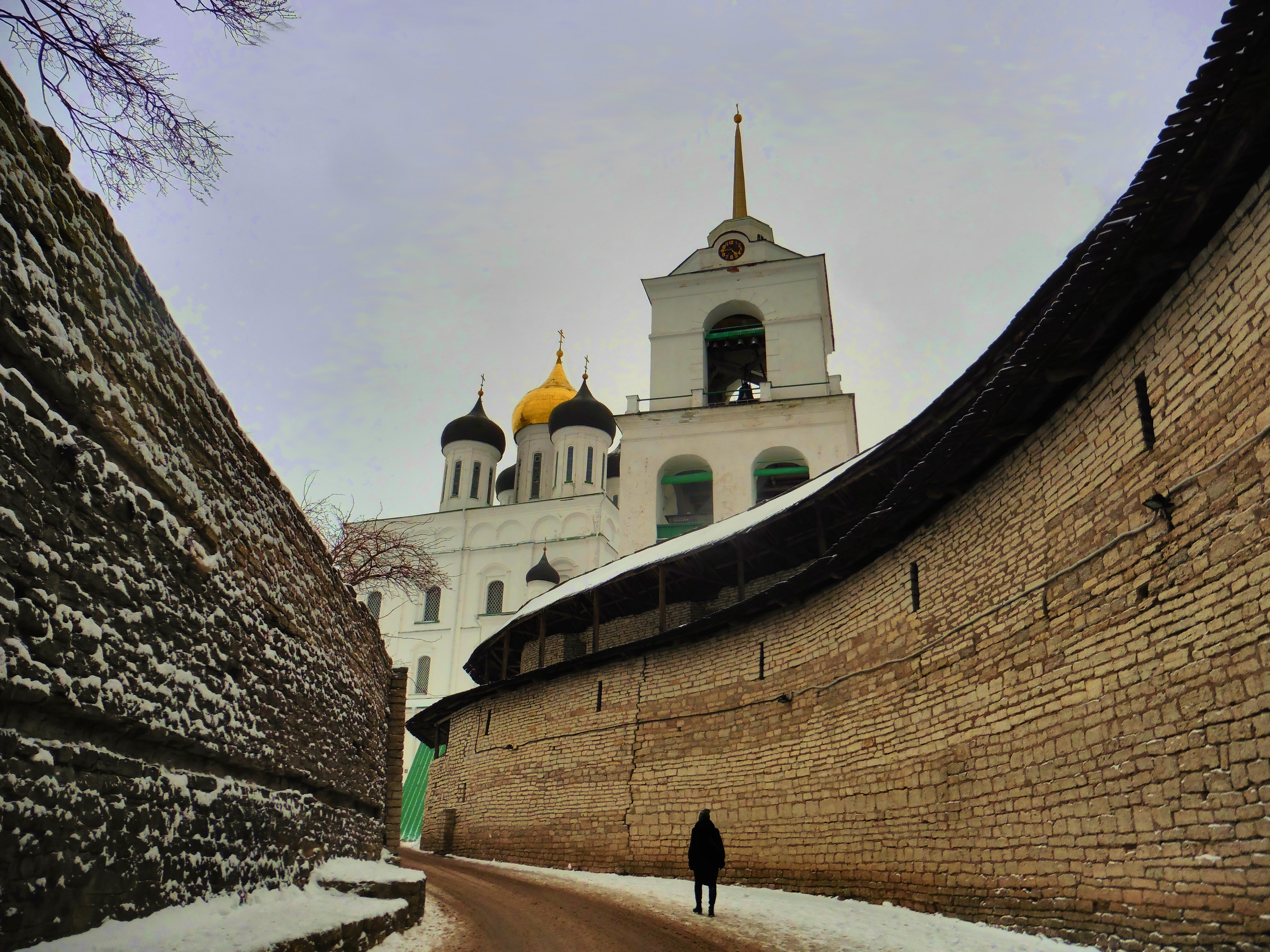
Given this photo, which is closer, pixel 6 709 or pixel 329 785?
pixel 6 709

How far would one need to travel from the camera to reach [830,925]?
780cm

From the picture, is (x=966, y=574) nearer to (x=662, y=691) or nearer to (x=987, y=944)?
(x=987, y=944)

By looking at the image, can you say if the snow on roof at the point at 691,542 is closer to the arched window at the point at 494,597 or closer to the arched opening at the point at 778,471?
the arched opening at the point at 778,471

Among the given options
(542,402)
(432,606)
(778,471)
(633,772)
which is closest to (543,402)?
(542,402)

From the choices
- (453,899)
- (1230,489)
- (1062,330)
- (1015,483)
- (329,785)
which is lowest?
(453,899)

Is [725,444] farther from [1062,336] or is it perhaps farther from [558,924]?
[1062,336]

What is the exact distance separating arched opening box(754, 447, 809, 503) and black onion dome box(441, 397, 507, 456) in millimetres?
21894

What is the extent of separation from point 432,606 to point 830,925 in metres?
35.4

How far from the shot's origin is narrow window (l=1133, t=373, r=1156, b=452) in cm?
607

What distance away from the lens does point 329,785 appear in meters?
8.44

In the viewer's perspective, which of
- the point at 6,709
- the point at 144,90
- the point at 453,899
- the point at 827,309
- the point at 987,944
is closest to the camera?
the point at 6,709

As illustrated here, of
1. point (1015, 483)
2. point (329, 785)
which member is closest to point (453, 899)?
point (329, 785)

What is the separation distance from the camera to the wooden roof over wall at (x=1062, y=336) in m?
4.79

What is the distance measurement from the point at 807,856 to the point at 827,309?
20.5 m
